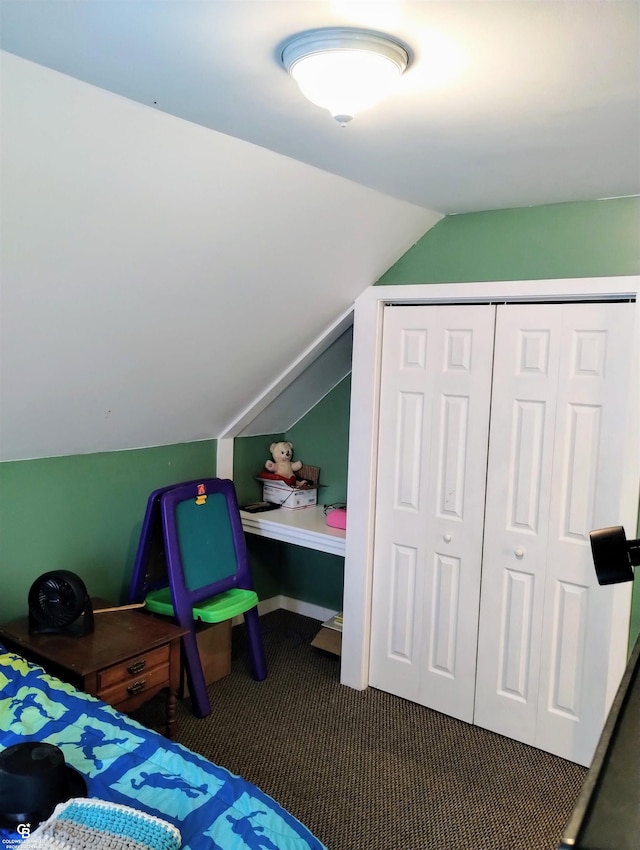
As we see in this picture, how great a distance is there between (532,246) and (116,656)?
2.27m

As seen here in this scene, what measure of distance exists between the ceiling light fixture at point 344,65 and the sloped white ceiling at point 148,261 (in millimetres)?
520

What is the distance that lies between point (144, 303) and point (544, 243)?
1593 mm

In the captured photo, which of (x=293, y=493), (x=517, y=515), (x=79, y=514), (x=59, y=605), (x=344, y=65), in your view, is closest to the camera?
(x=344, y=65)

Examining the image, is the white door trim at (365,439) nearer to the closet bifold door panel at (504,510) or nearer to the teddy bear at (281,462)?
the closet bifold door panel at (504,510)

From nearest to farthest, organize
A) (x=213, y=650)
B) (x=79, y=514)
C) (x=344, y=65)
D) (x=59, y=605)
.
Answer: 1. (x=344, y=65)
2. (x=59, y=605)
3. (x=79, y=514)
4. (x=213, y=650)

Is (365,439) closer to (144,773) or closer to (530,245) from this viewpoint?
(530,245)

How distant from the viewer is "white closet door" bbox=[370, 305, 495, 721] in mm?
2932

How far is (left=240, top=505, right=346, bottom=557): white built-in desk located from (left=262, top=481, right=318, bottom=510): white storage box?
47mm

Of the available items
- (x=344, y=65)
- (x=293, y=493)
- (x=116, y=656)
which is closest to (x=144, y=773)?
(x=116, y=656)

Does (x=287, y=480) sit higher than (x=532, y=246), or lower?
lower

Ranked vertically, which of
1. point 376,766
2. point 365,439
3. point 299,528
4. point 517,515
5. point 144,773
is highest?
point 365,439

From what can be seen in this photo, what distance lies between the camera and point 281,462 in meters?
4.10

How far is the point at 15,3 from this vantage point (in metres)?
1.23

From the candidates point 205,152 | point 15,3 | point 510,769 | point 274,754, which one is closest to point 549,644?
point 510,769
